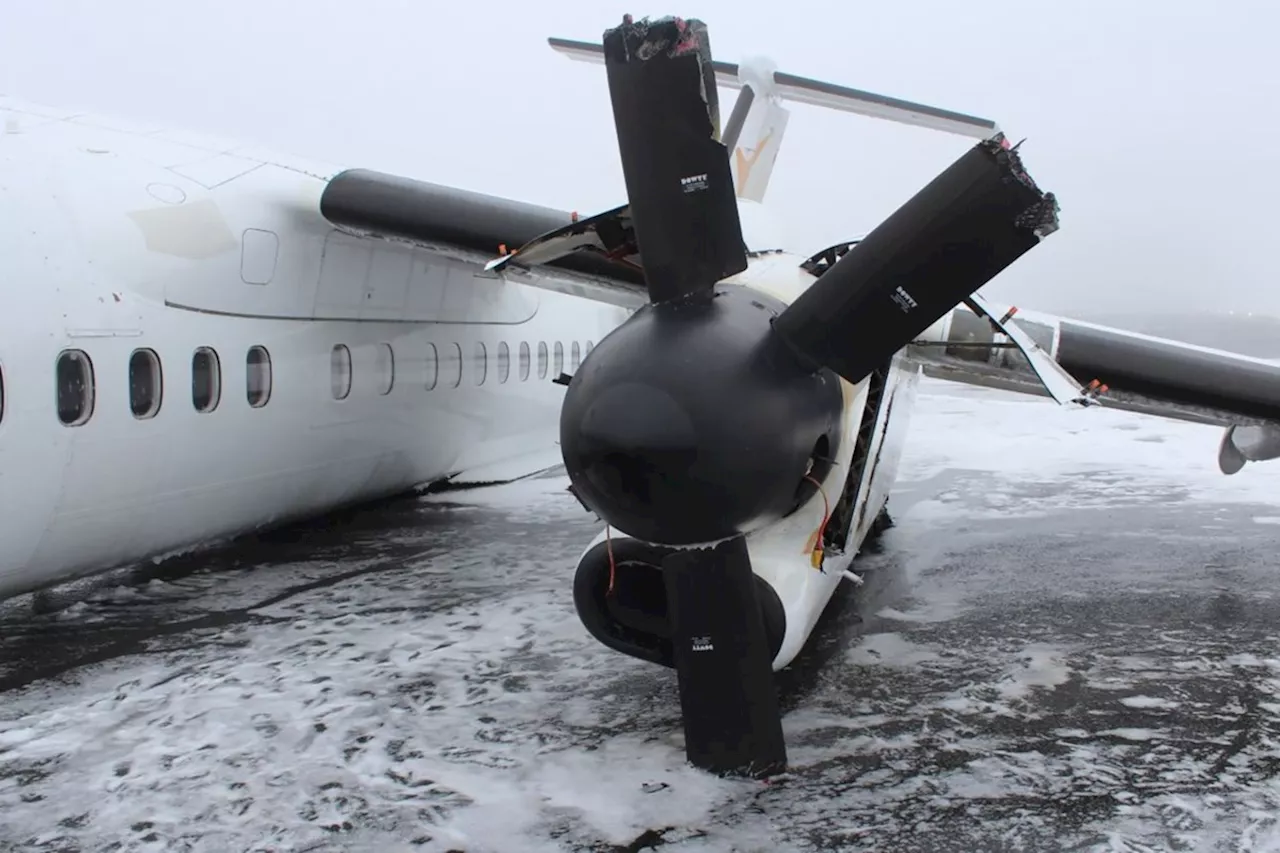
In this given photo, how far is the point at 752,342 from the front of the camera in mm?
4012

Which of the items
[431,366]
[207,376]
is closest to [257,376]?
[207,376]

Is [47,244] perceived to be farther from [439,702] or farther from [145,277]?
[439,702]

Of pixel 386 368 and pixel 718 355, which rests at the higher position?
pixel 718 355

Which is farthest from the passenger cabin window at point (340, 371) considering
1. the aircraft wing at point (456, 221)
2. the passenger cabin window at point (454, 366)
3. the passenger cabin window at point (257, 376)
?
the passenger cabin window at point (454, 366)

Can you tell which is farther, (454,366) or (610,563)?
(454,366)

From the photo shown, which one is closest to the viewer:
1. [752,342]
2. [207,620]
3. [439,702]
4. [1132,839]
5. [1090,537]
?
[1132,839]

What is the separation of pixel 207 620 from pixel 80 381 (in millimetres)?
1562

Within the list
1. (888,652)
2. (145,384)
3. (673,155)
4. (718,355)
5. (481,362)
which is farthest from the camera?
(481,362)

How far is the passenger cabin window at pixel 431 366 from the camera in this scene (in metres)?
8.85

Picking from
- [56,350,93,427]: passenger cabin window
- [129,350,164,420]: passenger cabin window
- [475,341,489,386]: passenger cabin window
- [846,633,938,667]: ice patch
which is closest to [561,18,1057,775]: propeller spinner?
[846,633,938,667]: ice patch

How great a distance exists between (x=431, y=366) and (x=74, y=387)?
353cm

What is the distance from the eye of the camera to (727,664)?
411 centimetres

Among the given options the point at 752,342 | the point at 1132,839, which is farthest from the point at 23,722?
the point at 1132,839

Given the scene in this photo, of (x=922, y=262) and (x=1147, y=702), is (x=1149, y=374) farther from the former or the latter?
(x=922, y=262)
